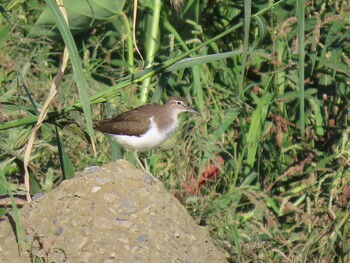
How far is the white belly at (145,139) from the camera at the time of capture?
21.1 feet

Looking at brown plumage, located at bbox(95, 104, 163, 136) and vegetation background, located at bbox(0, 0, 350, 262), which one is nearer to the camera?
vegetation background, located at bbox(0, 0, 350, 262)

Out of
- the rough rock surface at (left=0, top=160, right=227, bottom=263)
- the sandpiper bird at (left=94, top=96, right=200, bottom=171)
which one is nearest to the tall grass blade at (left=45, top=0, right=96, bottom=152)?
the rough rock surface at (left=0, top=160, right=227, bottom=263)

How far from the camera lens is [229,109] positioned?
6820mm

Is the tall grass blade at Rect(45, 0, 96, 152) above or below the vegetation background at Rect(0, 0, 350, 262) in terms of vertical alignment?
above

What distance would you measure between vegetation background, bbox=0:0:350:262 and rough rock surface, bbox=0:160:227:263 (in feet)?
3.32

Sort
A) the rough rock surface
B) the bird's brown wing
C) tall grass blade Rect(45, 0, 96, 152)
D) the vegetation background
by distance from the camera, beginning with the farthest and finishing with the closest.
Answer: the bird's brown wing, the vegetation background, the rough rock surface, tall grass blade Rect(45, 0, 96, 152)

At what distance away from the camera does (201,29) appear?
7.07 metres

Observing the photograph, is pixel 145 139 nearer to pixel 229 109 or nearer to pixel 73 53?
pixel 229 109

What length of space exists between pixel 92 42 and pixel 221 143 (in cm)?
142

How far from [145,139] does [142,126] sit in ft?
0.36

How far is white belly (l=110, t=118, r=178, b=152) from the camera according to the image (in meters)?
6.42

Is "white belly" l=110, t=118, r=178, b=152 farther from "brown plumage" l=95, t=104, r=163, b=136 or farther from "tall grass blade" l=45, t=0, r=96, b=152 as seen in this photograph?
"tall grass blade" l=45, t=0, r=96, b=152

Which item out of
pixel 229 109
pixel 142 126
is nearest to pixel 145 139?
pixel 142 126

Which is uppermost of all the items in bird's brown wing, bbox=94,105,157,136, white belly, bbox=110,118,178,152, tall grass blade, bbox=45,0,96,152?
tall grass blade, bbox=45,0,96,152
